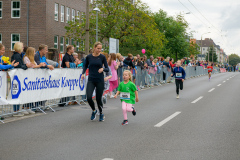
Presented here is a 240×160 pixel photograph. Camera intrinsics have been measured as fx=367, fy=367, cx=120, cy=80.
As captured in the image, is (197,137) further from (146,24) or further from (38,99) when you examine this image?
(146,24)

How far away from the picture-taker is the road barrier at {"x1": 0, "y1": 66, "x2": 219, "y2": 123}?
957 cm

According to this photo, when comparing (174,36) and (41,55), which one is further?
(174,36)

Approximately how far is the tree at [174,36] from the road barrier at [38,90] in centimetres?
5527

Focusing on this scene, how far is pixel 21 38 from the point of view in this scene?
38500mm

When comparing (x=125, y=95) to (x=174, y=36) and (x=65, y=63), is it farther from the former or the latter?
(x=174, y=36)

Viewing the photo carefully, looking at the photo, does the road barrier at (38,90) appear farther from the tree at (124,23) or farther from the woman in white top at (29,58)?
the tree at (124,23)

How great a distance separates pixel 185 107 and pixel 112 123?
4.14 metres

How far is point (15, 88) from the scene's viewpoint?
31.7 ft

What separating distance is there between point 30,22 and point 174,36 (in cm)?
3632

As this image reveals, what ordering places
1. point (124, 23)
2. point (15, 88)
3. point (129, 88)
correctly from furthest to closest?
point (124, 23)
point (15, 88)
point (129, 88)

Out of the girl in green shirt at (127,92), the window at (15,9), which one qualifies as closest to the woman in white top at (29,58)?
the girl in green shirt at (127,92)

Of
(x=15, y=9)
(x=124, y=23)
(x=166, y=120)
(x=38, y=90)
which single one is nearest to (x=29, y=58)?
(x=38, y=90)

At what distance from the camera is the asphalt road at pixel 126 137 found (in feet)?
18.4

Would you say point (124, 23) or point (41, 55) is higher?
→ point (124, 23)
